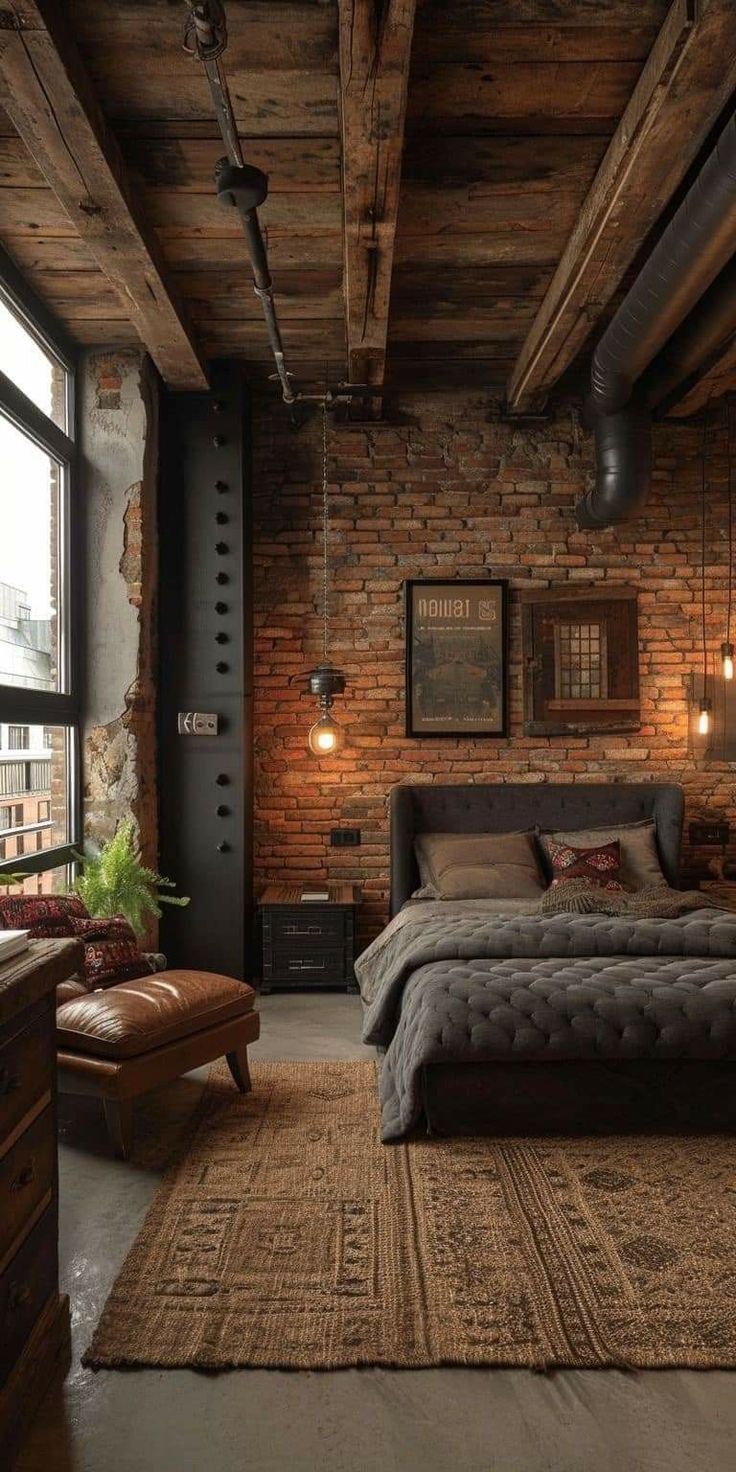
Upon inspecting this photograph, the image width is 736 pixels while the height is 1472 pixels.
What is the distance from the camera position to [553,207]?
3.79 m

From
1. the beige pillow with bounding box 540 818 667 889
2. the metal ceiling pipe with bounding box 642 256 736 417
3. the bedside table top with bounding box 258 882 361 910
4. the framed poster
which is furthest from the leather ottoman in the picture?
the metal ceiling pipe with bounding box 642 256 736 417

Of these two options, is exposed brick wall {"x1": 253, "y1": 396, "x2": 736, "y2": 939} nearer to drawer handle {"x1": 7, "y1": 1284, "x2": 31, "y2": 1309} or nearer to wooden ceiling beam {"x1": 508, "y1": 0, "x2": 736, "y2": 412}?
wooden ceiling beam {"x1": 508, "y1": 0, "x2": 736, "y2": 412}

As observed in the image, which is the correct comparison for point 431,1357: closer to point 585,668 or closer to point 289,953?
point 289,953

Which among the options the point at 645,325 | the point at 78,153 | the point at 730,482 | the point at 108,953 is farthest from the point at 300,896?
the point at 78,153

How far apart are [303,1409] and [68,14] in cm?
372

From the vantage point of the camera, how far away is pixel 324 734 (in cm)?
565

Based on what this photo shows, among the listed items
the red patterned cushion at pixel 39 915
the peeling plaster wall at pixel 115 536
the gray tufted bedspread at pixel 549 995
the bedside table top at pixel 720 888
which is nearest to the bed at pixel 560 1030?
the gray tufted bedspread at pixel 549 995

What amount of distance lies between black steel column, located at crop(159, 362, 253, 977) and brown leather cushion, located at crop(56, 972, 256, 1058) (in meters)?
1.72

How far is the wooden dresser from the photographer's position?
6.12 ft

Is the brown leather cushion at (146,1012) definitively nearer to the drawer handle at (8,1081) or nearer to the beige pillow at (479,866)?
the drawer handle at (8,1081)

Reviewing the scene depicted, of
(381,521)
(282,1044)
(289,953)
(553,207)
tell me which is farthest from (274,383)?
(282,1044)

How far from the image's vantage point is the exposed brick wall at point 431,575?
595 cm

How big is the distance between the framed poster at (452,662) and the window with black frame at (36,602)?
204cm

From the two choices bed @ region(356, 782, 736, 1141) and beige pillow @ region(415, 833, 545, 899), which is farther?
beige pillow @ region(415, 833, 545, 899)
